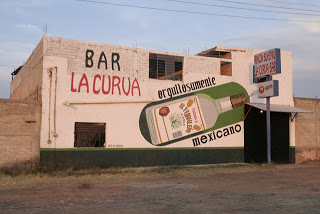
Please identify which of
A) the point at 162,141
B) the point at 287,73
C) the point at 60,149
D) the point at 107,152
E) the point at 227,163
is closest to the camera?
the point at 60,149

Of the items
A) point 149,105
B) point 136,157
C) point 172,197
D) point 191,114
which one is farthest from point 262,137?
point 172,197

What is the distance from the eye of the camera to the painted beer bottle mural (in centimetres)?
2062

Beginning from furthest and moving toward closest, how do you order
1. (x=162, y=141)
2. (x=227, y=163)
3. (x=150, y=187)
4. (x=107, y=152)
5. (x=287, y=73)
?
(x=287, y=73), (x=227, y=163), (x=162, y=141), (x=107, y=152), (x=150, y=187)

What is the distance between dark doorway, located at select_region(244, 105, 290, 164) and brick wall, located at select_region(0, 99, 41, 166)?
44.0 feet

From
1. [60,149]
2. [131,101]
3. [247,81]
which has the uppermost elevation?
[247,81]

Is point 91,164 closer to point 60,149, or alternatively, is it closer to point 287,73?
point 60,149

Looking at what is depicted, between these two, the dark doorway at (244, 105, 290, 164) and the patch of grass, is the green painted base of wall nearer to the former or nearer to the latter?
the patch of grass

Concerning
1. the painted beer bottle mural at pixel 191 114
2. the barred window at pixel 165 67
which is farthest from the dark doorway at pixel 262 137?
the barred window at pixel 165 67

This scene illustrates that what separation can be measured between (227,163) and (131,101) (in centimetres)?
770

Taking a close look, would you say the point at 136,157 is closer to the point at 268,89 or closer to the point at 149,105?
the point at 149,105

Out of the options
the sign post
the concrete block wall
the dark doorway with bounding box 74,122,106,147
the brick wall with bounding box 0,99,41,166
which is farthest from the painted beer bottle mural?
the concrete block wall

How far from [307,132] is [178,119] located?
10.8 m

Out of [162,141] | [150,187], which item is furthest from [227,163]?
[150,187]

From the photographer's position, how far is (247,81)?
23.9 m
